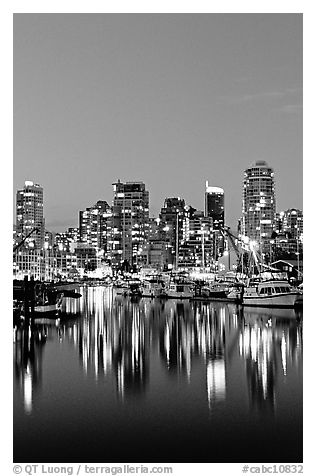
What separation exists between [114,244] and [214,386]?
20299 millimetres

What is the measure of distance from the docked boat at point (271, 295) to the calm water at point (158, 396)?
4227 millimetres

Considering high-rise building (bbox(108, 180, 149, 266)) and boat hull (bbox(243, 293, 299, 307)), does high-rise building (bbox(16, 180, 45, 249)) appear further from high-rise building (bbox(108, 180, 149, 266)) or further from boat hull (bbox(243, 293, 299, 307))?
boat hull (bbox(243, 293, 299, 307))

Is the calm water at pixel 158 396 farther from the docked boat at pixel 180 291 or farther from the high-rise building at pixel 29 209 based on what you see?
the docked boat at pixel 180 291

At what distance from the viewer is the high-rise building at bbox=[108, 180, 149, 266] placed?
56.7ft

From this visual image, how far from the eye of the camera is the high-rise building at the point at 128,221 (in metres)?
17.3

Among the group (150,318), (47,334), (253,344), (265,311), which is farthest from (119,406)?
(265,311)

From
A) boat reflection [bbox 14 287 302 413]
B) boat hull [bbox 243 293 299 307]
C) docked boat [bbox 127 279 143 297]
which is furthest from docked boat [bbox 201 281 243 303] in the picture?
boat reflection [bbox 14 287 302 413]

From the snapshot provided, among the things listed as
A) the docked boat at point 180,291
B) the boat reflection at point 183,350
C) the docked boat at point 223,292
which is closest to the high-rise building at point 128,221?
the docked boat at point 180,291

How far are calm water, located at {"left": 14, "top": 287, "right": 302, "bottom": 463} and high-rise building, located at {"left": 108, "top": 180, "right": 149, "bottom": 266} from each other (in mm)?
6471
